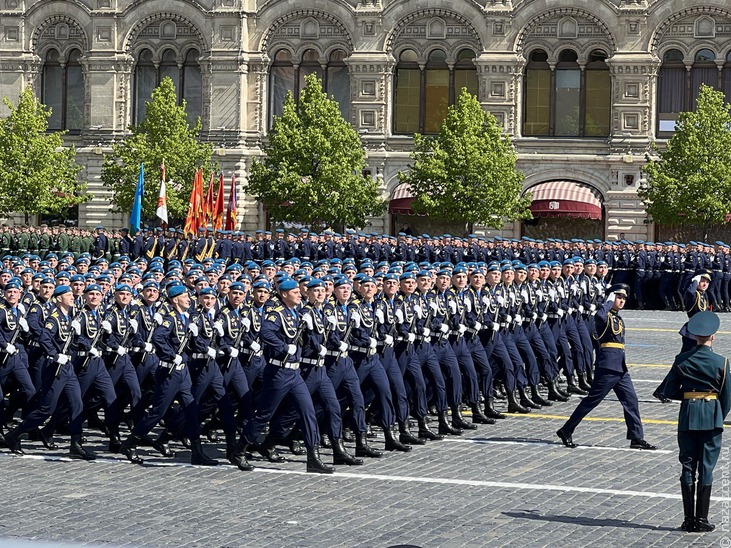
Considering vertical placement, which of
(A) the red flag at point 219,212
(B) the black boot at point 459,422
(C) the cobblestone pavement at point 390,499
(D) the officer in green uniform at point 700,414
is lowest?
(C) the cobblestone pavement at point 390,499

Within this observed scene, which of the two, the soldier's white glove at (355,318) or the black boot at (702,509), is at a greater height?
the soldier's white glove at (355,318)

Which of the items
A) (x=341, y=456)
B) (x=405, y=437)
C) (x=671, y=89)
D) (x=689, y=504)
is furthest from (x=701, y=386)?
(x=671, y=89)

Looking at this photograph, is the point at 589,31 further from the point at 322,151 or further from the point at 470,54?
the point at 322,151

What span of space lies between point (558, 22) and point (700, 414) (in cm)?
3775

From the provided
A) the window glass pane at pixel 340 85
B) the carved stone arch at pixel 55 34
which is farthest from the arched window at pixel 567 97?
the carved stone arch at pixel 55 34

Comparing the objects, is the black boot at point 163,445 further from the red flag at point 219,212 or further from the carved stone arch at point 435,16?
the carved stone arch at point 435,16

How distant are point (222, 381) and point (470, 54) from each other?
35.5 m

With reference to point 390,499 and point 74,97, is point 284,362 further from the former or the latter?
point 74,97

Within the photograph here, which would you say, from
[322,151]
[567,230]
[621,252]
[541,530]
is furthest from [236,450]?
[567,230]

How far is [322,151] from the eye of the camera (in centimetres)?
4541

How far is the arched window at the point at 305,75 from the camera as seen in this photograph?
164ft

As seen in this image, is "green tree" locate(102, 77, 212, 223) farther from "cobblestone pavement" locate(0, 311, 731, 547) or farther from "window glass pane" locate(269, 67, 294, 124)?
"cobblestone pavement" locate(0, 311, 731, 547)

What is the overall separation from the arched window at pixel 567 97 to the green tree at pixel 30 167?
1500cm

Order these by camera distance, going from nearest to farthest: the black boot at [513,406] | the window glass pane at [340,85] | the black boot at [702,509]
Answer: the black boot at [702,509], the black boot at [513,406], the window glass pane at [340,85]
